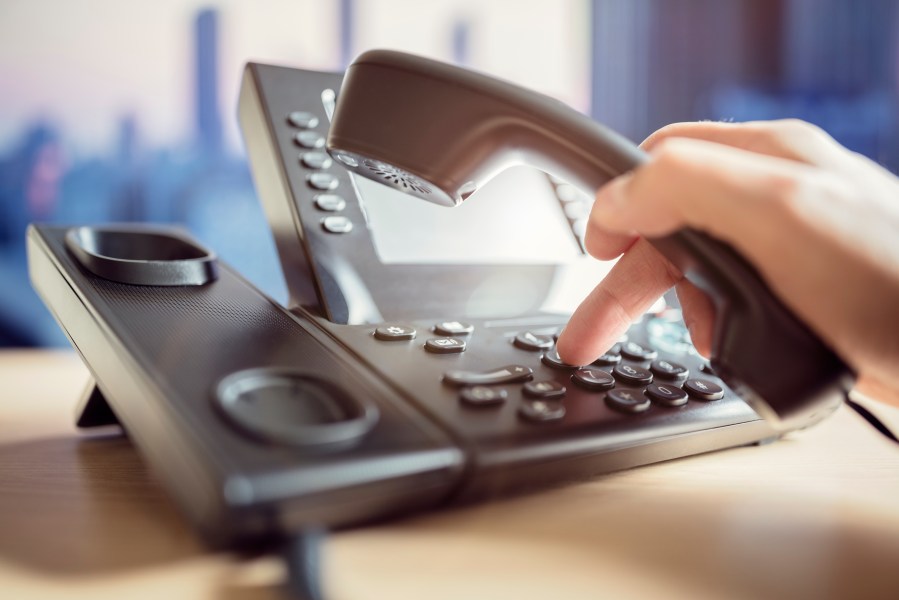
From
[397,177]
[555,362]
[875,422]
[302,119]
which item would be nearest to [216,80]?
[302,119]

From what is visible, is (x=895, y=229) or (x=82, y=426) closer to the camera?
(x=895, y=229)

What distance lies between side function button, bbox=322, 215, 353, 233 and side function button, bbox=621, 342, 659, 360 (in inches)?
7.4

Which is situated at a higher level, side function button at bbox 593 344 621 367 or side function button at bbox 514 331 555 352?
side function button at bbox 514 331 555 352

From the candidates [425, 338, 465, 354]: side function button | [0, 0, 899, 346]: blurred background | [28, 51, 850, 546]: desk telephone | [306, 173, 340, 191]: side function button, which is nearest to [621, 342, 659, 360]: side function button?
[28, 51, 850, 546]: desk telephone

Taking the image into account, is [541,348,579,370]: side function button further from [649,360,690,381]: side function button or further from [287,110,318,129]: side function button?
[287,110,318,129]: side function button

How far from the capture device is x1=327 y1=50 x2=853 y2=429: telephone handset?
0.30 meters

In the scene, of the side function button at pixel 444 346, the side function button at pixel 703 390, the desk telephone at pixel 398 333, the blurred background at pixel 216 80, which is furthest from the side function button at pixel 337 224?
the blurred background at pixel 216 80

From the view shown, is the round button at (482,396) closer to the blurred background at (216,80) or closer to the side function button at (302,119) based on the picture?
the side function button at (302,119)

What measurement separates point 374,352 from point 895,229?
23 centimetres

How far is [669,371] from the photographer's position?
0.38 m

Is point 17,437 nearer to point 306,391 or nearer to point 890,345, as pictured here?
point 306,391

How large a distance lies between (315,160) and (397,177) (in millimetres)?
97

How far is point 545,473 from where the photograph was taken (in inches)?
11.5

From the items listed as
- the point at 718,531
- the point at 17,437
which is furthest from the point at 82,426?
the point at 718,531
